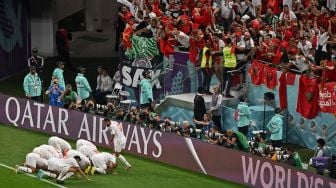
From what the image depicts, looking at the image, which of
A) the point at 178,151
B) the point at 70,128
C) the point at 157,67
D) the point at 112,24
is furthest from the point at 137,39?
the point at 112,24

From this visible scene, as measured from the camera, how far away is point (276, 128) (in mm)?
27547

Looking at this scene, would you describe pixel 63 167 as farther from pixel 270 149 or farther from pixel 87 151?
pixel 270 149

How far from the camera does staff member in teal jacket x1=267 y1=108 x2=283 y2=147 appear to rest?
27.5 metres

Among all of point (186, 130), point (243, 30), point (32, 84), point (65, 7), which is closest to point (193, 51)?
point (243, 30)

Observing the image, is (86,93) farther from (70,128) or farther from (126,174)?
(126,174)

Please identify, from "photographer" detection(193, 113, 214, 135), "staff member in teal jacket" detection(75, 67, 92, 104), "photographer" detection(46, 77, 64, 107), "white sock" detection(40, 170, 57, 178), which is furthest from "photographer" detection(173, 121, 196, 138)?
"photographer" detection(46, 77, 64, 107)

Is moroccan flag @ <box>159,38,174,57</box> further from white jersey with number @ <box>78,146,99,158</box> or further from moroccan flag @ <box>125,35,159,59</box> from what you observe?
white jersey with number @ <box>78,146,99,158</box>

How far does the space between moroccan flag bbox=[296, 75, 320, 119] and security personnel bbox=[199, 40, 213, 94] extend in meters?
3.19

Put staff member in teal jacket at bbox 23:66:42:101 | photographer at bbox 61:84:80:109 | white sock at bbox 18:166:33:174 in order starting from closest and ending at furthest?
1. white sock at bbox 18:166:33:174
2. photographer at bbox 61:84:80:109
3. staff member in teal jacket at bbox 23:66:42:101

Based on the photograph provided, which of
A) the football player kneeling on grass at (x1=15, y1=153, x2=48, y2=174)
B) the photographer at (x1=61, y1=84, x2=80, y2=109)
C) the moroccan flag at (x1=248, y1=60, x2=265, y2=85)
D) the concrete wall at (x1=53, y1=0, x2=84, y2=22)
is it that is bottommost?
the football player kneeling on grass at (x1=15, y1=153, x2=48, y2=174)

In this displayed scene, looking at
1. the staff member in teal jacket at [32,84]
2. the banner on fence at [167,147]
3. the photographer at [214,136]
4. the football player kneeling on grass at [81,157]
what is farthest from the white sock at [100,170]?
the staff member in teal jacket at [32,84]

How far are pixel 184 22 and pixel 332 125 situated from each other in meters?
6.38

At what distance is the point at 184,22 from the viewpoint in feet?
104

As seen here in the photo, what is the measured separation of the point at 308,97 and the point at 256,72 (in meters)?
2.12
